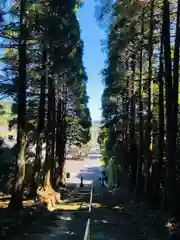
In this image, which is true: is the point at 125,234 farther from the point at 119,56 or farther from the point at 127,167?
the point at 127,167

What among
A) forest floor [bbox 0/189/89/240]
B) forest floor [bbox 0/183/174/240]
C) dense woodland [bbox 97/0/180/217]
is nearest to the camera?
forest floor [bbox 0/189/89/240]

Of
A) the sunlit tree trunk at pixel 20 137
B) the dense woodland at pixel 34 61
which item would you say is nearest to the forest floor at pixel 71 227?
the sunlit tree trunk at pixel 20 137

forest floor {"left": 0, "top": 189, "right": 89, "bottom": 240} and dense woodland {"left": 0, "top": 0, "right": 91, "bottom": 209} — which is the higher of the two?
dense woodland {"left": 0, "top": 0, "right": 91, "bottom": 209}

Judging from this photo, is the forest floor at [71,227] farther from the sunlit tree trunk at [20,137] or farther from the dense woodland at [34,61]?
the dense woodland at [34,61]

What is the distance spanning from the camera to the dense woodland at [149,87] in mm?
14836

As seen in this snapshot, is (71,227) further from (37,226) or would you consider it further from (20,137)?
(20,137)

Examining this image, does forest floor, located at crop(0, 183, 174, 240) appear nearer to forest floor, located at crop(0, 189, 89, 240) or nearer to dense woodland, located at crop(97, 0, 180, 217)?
forest floor, located at crop(0, 189, 89, 240)

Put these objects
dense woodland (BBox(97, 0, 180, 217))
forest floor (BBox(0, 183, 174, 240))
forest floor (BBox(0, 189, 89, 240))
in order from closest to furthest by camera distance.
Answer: forest floor (BBox(0, 189, 89, 240)), forest floor (BBox(0, 183, 174, 240)), dense woodland (BBox(97, 0, 180, 217))

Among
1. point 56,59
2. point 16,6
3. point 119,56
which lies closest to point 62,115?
point 119,56

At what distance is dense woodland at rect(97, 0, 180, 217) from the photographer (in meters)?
14.8

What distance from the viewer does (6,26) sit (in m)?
12.8

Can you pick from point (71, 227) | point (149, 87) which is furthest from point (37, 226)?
point (149, 87)

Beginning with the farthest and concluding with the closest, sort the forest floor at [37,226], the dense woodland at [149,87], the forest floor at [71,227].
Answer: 1. the dense woodland at [149,87]
2. the forest floor at [71,227]
3. the forest floor at [37,226]

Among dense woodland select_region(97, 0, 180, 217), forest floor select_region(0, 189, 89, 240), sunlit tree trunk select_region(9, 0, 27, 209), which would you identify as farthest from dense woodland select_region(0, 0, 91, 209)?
dense woodland select_region(97, 0, 180, 217)
